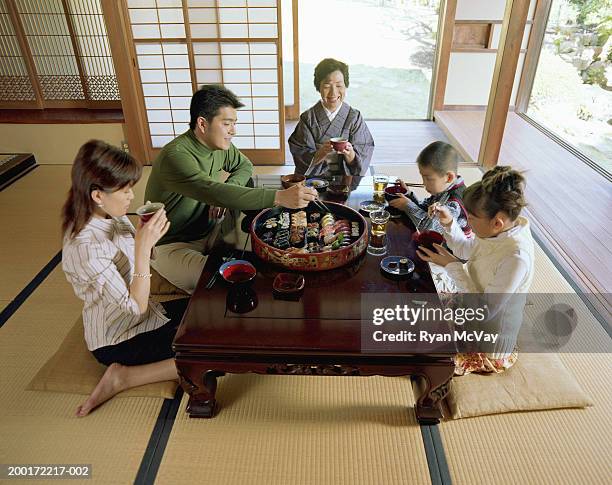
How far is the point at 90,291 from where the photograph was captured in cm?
190

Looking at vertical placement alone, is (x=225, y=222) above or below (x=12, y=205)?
above

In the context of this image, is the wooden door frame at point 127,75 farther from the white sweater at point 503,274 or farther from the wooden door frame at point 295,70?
the white sweater at point 503,274

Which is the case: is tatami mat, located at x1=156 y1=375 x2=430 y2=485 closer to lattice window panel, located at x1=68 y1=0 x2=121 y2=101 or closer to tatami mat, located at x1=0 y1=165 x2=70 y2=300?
tatami mat, located at x1=0 y1=165 x2=70 y2=300

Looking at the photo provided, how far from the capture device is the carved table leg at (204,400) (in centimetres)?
193

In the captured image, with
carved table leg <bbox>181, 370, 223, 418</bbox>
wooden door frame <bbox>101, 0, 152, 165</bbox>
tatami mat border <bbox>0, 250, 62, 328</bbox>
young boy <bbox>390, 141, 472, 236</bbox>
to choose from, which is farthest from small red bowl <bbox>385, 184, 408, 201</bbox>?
wooden door frame <bbox>101, 0, 152, 165</bbox>

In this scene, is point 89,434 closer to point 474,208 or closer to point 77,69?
point 474,208

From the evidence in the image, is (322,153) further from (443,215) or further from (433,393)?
(433,393)

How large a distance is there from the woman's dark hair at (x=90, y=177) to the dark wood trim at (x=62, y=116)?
3340 millimetres

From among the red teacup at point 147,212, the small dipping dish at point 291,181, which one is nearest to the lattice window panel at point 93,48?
the small dipping dish at point 291,181

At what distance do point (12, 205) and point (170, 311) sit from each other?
8.87ft

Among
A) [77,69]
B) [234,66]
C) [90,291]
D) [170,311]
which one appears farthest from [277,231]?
Answer: [77,69]

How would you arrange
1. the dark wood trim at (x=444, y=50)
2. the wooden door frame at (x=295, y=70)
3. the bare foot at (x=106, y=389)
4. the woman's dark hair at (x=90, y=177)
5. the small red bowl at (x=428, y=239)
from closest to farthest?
the woman's dark hair at (x=90, y=177) → the bare foot at (x=106, y=389) → the small red bowl at (x=428, y=239) → the wooden door frame at (x=295, y=70) → the dark wood trim at (x=444, y=50)

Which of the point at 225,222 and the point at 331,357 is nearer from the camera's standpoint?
the point at 331,357

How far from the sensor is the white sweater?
1.80 metres
